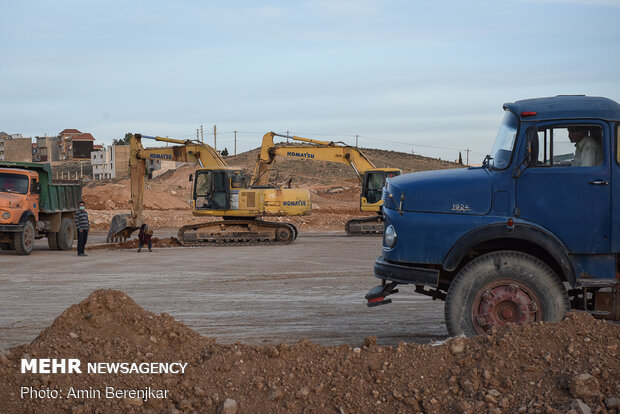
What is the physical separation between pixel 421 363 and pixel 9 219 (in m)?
18.5

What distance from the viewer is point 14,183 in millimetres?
23203

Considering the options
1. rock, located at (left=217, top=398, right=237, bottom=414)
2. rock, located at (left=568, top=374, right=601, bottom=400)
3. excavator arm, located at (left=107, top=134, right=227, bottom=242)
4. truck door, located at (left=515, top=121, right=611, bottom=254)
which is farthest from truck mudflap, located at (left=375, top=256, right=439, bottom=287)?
excavator arm, located at (left=107, top=134, right=227, bottom=242)

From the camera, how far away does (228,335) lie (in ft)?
33.0

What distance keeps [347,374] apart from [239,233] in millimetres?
21041

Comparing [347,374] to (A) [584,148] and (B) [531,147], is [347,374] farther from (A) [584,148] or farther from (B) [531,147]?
(A) [584,148]

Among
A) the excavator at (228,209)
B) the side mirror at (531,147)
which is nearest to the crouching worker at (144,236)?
the excavator at (228,209)

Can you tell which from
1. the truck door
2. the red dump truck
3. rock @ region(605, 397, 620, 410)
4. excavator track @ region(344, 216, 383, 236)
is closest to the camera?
rock @ region(605, 397, 620, 410)

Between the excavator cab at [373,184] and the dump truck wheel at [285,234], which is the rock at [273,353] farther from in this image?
the excavator cab at [373,184]

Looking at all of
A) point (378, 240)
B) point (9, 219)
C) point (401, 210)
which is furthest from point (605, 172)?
point (378, 240)

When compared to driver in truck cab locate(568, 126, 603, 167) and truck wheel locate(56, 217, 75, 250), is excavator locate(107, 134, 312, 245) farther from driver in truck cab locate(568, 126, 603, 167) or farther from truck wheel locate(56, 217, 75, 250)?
driver in truck cab locate(568, 126, 603, 167)

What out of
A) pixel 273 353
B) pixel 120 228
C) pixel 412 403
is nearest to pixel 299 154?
pixel 120 228

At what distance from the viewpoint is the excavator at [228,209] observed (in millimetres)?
27141

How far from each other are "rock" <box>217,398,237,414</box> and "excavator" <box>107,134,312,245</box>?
21110 mm

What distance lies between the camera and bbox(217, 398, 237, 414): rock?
19.8 feet
